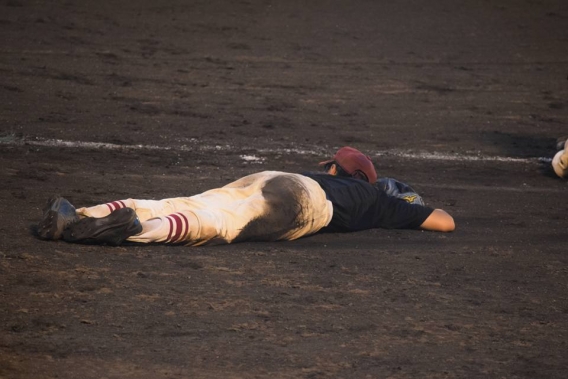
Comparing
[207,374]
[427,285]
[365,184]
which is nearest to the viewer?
[207,374]

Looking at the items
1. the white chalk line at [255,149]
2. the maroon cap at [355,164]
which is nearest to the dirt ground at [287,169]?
the white chalk line at [255,149]

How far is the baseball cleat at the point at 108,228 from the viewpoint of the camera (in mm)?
5334

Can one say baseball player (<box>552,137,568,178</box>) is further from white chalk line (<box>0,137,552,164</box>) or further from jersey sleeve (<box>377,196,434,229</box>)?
jersey sleeve (<box>377,196,434,229</box>)

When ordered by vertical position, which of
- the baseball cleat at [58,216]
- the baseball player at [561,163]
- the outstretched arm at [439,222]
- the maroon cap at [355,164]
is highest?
the maroon cap at [355,164]

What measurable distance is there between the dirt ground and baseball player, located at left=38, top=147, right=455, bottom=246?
10cm

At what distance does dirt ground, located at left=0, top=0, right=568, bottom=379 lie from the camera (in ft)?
14.7

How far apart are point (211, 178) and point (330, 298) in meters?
2.75

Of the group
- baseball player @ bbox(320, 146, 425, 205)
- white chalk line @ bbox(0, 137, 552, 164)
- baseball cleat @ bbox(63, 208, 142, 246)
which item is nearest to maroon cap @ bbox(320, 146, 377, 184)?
baseball player @ bbox(320, 146, 425, 205)

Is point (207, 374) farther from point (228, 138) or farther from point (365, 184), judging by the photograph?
point (228, 138)

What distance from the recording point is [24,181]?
715 cm

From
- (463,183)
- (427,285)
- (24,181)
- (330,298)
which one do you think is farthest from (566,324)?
(24,181)

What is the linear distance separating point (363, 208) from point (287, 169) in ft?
6.79

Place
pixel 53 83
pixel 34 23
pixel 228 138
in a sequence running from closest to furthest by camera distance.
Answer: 1. pixel 228 138
2. pixel 53 83
3. pixel 34 23

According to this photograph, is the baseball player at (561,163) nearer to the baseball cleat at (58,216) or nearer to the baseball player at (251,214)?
the baseball player at (251,214)
